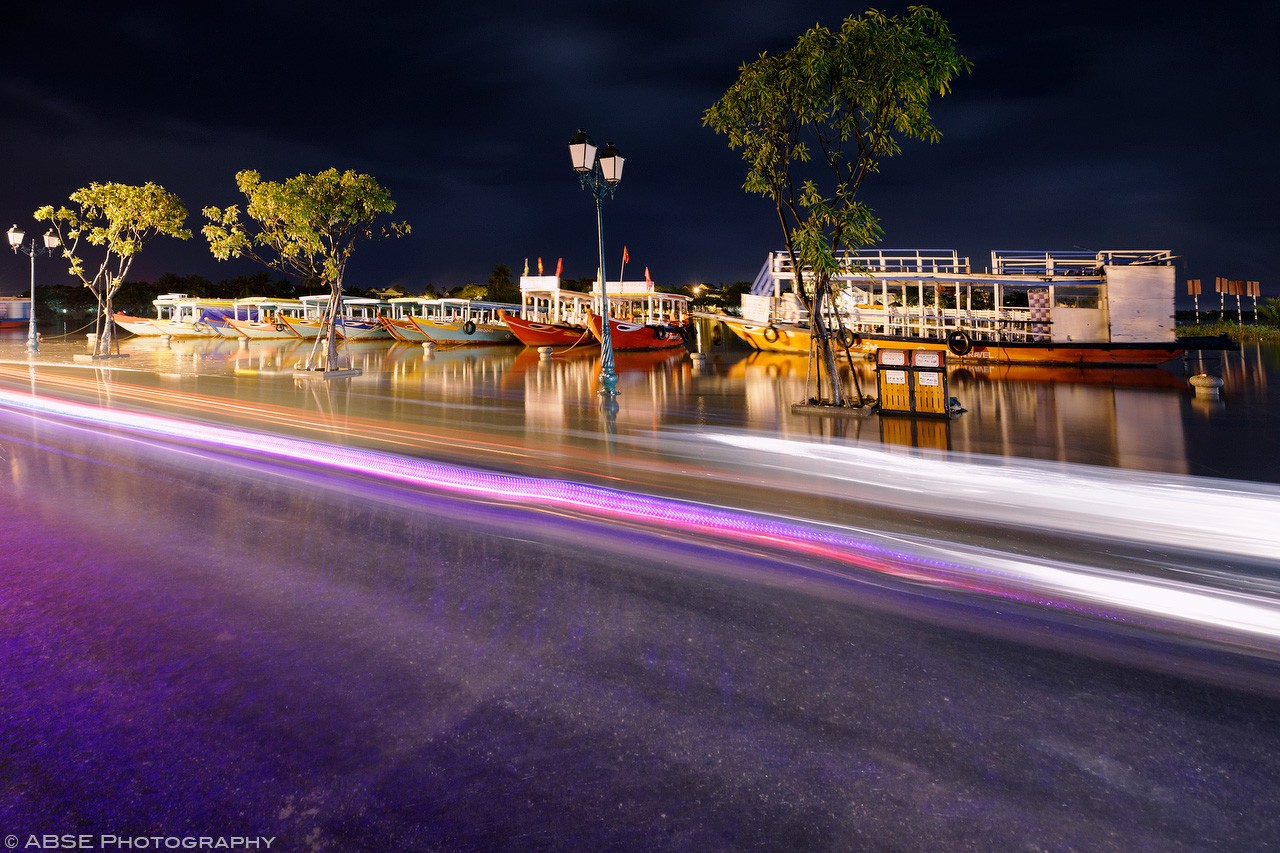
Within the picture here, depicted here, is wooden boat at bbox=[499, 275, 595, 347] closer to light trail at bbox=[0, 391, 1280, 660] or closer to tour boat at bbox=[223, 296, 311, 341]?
tour boat at bbox=[223, 296, 311, 341]

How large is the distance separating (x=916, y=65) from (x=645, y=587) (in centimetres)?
988

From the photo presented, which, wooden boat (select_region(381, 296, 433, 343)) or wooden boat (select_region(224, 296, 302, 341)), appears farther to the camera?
wooden boat (select_region(224, 296, 302, 341))

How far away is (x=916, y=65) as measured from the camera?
10594 millimetres

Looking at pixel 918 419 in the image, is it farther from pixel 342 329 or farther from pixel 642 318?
pixel 342 329

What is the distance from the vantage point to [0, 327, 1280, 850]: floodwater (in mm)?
2268

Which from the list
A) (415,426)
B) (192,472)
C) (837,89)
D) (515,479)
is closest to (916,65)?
(837,89)

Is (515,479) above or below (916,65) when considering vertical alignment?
below

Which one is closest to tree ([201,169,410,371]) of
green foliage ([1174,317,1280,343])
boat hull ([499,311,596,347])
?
boat hull ([499,311,596,347])

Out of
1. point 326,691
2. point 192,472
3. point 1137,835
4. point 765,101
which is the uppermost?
point 765,101

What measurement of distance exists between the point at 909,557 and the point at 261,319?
63157 millimetres

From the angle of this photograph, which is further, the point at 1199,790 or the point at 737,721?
the point at 737,721

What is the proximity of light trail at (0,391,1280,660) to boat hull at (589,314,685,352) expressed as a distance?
27.7 metres

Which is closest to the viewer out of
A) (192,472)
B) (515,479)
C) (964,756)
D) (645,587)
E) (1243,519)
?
(964,756)

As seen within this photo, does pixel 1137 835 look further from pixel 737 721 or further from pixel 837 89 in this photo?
pixel 837 89
